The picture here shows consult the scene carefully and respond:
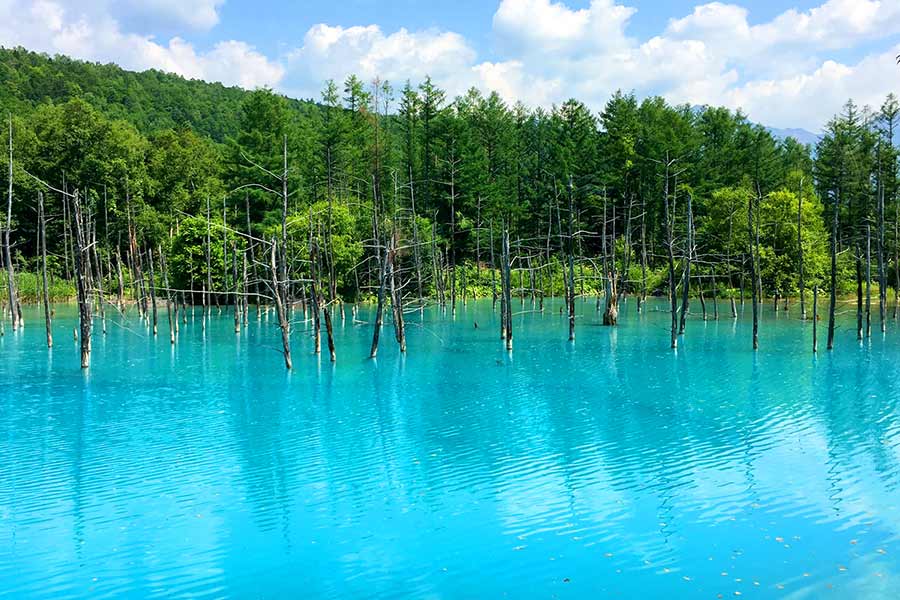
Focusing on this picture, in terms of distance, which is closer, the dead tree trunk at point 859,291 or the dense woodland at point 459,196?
the dead tree trunk at point 859,291

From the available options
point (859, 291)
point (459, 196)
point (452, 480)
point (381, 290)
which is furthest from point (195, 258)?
point (452, 480)

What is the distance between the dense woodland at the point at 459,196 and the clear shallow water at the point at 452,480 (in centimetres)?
2080

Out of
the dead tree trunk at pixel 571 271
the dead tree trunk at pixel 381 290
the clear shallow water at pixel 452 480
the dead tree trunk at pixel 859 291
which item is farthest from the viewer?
the dead tree trunk at pixel 571 271

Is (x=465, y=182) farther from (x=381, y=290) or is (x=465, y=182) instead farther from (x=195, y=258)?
(x=381, y=290)

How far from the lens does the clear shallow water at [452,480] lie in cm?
1024

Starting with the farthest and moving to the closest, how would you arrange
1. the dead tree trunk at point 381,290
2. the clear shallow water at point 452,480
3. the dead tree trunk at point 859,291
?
the dead tree trunk at point 859,291
the dead tree trunk at point 381,290
the clear shallow water at point 452,480

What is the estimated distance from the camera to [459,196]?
62344mm

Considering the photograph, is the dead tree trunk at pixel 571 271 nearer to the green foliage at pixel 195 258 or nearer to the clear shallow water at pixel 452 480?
the clear shallow water at pixel 452 480

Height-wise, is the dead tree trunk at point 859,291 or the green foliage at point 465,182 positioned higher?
the green foliage at point 465,182

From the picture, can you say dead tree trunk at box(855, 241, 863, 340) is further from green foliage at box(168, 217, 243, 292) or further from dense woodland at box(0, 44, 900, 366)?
green foliage at box(168, 217, 243, 292)

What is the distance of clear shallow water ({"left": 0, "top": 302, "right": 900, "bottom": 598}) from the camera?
10242 millimetres

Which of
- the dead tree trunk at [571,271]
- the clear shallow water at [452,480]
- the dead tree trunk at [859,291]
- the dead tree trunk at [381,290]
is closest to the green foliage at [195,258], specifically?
the clear shallow water at [452,480]

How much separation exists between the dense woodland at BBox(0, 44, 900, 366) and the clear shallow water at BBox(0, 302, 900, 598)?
68.2 ft

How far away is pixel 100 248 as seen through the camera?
58.5m
